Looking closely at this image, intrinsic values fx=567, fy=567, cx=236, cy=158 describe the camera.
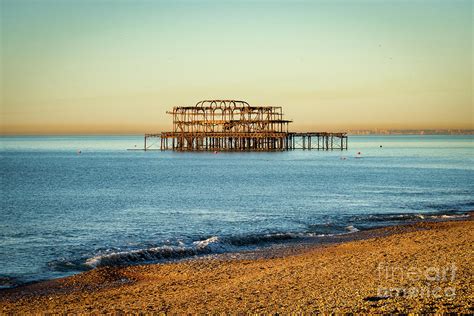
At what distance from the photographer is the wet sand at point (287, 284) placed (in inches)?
389

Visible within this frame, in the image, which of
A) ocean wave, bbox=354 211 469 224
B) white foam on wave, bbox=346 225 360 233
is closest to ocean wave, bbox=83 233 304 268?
white foam on wave, bbox=346 225 360 233

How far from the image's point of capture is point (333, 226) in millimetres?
22938

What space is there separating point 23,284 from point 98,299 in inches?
129

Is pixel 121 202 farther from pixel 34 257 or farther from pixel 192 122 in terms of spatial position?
pixel 192 122

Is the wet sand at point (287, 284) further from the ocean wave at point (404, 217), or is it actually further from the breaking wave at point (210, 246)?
the ocean wave at point (404, 217)

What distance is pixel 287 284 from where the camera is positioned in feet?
38.5

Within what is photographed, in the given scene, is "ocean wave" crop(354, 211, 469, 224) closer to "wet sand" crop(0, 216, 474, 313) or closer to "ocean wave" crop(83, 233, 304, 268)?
"ocean wave" crop(83, 233, 304, 268)

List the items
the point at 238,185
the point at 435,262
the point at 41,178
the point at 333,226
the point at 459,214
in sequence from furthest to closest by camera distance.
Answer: the point at 41,178
the point at 238,185
the point at 459,214
the point at 333,226
the point at 435,262

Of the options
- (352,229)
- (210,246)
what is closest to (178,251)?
(210,246)

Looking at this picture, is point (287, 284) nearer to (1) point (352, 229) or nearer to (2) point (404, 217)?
(1) point (352, 229)

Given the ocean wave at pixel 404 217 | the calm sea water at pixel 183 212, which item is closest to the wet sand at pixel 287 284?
the calm sea water at pixel 183 212

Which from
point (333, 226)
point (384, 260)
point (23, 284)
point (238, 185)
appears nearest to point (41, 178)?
point (238, 185)

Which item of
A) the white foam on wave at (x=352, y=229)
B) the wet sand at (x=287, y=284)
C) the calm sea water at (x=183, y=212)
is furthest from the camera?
the white foam on wave at (x=352, y=229)

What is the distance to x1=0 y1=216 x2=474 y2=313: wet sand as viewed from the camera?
32.4ft
